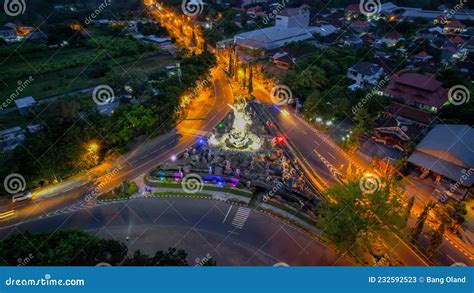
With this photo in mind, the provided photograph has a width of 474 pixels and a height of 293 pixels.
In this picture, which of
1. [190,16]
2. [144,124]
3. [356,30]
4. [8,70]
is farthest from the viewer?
[190,16]

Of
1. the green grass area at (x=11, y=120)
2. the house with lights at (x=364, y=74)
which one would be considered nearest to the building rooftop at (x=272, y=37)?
the house with lights at (x=364, y=74)

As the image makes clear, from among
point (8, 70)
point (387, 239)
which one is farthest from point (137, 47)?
point (387, 239)

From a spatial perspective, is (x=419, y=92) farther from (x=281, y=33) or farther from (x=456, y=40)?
(x=281, y=33)

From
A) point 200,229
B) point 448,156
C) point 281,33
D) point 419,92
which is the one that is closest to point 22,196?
point 200,229

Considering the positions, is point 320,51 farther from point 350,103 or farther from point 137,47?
point 137,47

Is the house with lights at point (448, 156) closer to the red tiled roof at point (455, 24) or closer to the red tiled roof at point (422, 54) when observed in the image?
the red tiled roof at point (422, 54)

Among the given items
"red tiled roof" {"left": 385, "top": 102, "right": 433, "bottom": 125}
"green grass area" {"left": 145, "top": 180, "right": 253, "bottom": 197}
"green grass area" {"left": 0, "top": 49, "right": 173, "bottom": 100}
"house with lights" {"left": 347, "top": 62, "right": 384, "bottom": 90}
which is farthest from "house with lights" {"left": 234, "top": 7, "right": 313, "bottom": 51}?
"green grass area" {"left": 145, "top": 180, "right": 253, "bottom": 197}
